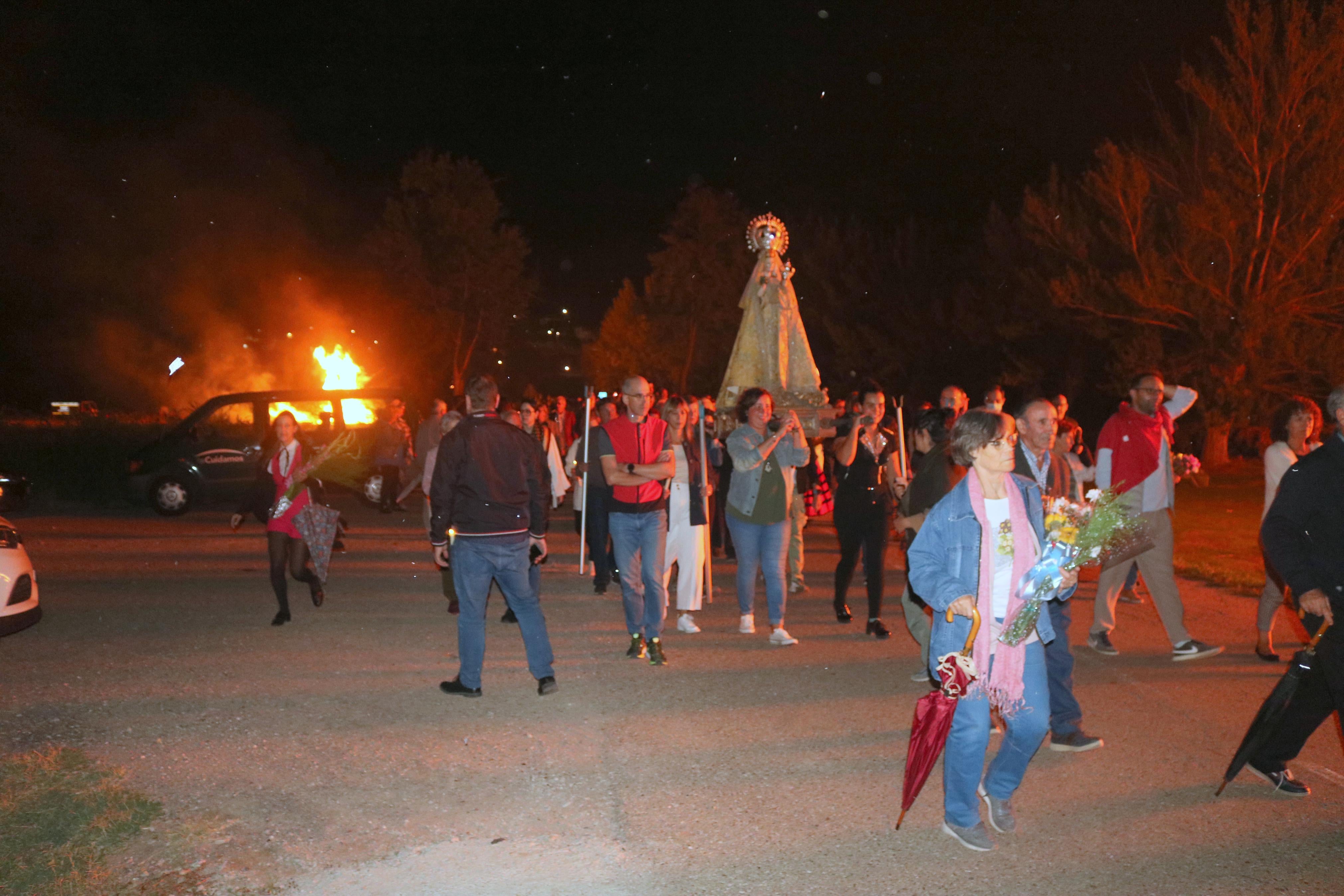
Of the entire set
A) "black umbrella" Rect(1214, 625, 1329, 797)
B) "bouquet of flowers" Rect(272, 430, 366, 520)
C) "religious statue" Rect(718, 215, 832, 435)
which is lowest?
"black umbrella" Rect(1214, 625, 1329, 797)

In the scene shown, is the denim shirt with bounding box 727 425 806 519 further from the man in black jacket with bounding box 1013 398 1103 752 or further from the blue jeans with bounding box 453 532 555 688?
the man in black jacket with bounding box 1013 398 1103 752

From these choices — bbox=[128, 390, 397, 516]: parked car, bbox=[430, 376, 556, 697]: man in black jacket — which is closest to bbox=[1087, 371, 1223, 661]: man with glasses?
bbox=[430, 376, 556, 697]: man in black jacket

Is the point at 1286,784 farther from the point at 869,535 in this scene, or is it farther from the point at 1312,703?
the point at 869,535

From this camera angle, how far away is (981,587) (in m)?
4.27

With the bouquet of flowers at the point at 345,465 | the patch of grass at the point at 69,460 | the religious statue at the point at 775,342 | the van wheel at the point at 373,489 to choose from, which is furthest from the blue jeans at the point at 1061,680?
the patch of grass at the point at 69,460

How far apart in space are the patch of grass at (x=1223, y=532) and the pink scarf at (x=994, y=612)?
695 cm

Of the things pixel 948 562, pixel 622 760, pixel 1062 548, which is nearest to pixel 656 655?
pixel 622 760

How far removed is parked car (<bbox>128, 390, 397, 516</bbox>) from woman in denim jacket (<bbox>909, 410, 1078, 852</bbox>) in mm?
14441

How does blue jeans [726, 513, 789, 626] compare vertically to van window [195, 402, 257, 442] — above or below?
below

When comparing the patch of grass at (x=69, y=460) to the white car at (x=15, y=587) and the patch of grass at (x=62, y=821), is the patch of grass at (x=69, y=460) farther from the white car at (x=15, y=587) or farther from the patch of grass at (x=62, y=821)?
the patch of grass at (x=62, y=821)

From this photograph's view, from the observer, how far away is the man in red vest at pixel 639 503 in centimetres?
736

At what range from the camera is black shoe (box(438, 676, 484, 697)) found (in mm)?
6672

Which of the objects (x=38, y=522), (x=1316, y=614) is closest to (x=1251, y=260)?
(x=1316, y=614)

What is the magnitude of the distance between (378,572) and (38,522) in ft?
26.5
